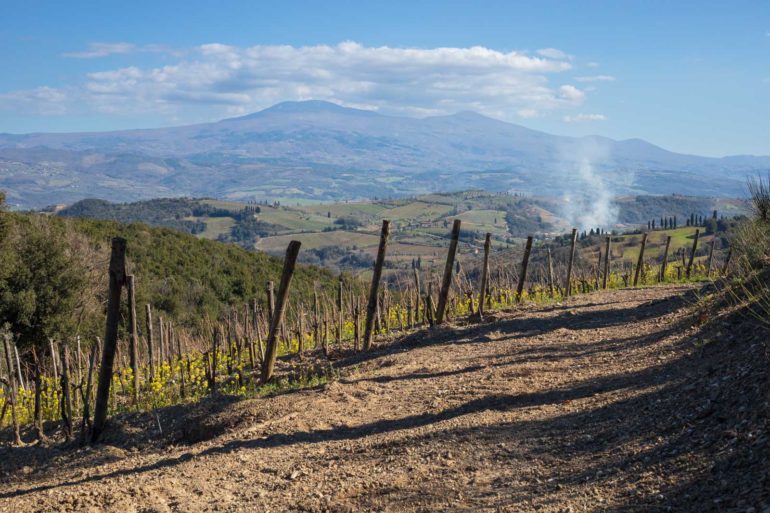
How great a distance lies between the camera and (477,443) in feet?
22.9

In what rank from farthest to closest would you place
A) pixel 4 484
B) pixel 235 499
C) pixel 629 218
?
pixel 629 218 < pixel 4 484 < pixel 235 499

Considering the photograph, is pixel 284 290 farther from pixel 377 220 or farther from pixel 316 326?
pixel 377 220

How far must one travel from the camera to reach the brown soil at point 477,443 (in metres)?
5.28

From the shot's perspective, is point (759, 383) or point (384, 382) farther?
point (384, 382)

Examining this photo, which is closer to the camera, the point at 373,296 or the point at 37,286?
the point at 373,296

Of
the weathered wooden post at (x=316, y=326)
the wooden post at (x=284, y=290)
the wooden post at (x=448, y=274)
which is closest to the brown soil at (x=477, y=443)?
the wooden post at (x=284, y=290)

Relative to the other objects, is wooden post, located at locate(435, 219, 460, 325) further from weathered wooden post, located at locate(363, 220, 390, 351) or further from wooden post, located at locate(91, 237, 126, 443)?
wooden post, located at locate(91, 237, 126, 443)

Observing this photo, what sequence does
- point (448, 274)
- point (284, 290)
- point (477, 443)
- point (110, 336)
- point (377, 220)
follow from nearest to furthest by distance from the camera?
point (477, 443)
point (110, 336)
point (284, 290)
point (448, 274)
point (377, 220)

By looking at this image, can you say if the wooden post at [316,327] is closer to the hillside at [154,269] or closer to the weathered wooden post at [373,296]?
the weathered wooden post at [373,296]

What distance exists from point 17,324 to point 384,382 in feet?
57.2

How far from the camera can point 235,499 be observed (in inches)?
253

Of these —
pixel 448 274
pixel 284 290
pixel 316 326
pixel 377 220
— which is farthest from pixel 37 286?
pixel 377 220

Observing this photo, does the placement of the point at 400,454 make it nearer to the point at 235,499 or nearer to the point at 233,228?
the point at 235,499

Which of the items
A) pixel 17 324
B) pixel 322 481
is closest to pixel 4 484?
pixel 322 481
